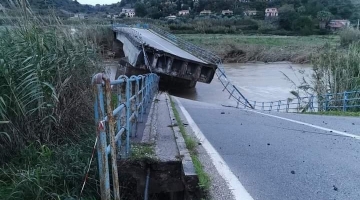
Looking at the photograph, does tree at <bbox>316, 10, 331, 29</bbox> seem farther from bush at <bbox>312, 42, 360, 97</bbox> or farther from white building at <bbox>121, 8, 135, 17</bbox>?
bush at <bbox>312, 42, 360, 97</bbox>

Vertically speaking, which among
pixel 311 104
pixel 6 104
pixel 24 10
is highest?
pixel 24 10

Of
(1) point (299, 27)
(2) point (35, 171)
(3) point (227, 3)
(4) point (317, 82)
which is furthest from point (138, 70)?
(3) point (227, 3)

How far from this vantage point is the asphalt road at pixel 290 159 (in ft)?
12.8

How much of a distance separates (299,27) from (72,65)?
97.3 metres

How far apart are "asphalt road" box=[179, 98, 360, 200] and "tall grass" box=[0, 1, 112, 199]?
1.95 m

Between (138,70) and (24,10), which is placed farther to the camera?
(138,70)

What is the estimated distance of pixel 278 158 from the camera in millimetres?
5102

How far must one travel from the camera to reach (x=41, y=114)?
13.6ft

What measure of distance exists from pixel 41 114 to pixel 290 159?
11.1 feet

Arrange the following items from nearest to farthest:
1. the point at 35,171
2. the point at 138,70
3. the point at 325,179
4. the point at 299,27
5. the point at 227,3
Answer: the point at 35,171, the point at 325,179, the point at 138,70, the point at 299,27, the point at 227,3

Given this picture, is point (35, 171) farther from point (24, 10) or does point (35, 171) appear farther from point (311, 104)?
point (311, 104)

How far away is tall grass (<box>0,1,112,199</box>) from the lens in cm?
347

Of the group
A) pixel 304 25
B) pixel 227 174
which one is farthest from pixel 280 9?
pixel 227 174

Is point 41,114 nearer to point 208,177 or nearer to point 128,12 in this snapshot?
point 208,177
